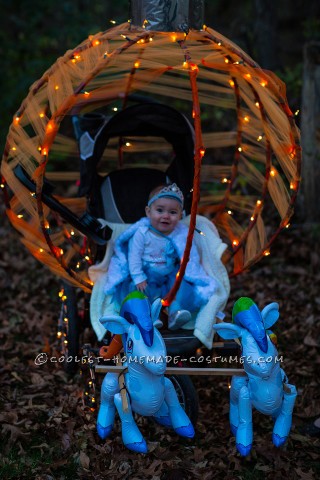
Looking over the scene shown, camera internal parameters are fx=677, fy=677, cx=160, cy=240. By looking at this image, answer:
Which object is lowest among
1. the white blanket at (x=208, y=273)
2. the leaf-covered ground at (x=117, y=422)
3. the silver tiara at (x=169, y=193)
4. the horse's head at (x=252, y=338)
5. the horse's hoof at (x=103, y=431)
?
the leaf-covered ground at (x=117, y=422)

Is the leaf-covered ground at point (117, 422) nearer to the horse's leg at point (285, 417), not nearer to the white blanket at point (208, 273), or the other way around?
the horse's leg at point (285, 417)

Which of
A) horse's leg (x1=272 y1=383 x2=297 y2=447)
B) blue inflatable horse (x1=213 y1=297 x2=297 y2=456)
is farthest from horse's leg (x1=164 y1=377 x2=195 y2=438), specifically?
horse's leg (x1=272 y1=383 x2=297 y2=447)

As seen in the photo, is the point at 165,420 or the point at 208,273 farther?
the point at 208,273

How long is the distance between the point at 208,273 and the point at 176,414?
4.30 feet

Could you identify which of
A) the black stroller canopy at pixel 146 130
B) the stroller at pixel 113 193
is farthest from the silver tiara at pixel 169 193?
the black stroller canopy at pixel 146 130

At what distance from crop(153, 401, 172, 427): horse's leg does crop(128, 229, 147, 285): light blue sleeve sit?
3.37ft

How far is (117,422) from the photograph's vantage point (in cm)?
529

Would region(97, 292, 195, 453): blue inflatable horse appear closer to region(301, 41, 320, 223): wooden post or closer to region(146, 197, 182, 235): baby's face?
region(146, 197, 182, 235): baby's face

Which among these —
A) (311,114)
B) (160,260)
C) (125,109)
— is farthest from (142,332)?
(311,114)

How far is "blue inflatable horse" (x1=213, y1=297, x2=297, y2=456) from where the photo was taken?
4238 mm

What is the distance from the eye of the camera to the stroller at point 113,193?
17.8ft

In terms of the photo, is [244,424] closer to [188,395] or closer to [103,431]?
[188,395]

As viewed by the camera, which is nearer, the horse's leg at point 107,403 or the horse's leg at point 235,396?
the horse's leg at point 235,396

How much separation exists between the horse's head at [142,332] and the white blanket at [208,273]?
0.75 meters
